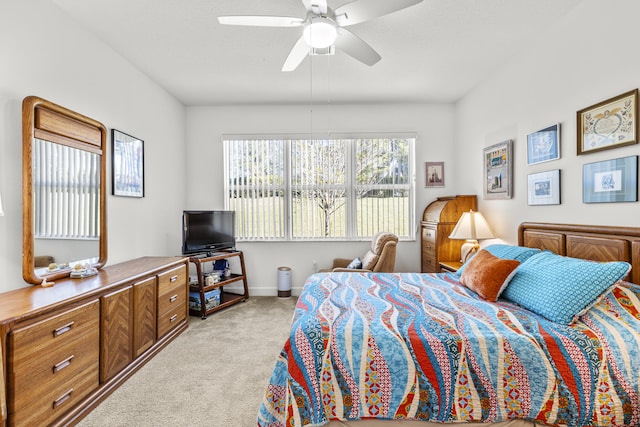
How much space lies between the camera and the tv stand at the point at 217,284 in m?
3.76

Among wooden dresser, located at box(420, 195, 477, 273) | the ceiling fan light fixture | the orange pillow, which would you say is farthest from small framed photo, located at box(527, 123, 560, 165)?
the ceiling fan light fixture

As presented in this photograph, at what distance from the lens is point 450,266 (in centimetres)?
355

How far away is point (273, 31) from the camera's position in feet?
8.99

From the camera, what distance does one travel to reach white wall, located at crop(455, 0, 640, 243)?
6.97ft

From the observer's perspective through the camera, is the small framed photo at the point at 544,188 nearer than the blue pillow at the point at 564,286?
No

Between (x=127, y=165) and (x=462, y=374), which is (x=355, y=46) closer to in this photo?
(x=462, y=374)

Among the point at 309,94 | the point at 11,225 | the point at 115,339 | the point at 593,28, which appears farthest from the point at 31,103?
the point at 593,28

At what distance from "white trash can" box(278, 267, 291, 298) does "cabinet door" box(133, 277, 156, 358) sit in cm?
193

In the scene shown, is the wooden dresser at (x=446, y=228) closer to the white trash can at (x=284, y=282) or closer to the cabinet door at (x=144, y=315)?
the white trash can at (x=284, y=282)

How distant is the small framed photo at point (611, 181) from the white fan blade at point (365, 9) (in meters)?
1.68

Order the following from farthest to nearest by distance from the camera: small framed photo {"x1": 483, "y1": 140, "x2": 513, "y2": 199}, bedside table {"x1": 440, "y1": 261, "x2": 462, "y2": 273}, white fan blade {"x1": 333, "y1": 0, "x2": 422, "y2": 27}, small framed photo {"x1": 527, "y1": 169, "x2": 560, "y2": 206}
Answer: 1. bedside table {"x1": 440, "y1": 261, "x2": 462, "y2": 273}
2. small framed photo {"x1": 483, "y1": 140, "x2": 513, "y2": 199}
3. small framed photo {"x1": 527, "y1": 169, "x2": 560, "y2": 206}
4. white fan blade {"x1": 333, "y1": 0, "x2": 422, "y2": 27}

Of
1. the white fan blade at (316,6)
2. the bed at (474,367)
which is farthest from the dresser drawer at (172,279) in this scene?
the white fan blade at (316,6)

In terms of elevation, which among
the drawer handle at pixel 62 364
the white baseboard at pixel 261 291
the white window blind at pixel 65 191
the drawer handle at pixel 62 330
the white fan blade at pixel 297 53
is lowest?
the white baseboard at pixel 261 291

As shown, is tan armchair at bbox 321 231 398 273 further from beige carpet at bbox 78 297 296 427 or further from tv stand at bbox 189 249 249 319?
tv stand at bbox 189 249 249 319
